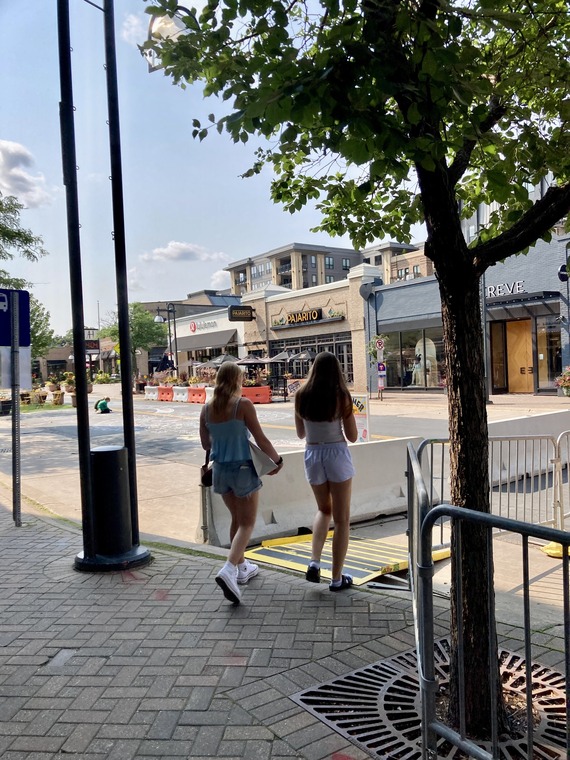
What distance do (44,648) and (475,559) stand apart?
8.59 ft

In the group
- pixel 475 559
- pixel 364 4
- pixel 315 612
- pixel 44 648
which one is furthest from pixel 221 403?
pixel 364 4

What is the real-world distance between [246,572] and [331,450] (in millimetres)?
1210

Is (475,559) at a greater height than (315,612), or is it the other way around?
(475,559)

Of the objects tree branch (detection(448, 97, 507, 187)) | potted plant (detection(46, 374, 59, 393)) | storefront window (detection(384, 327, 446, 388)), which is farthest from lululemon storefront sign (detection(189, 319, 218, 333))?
tree branch (detection(448, 97, 507, 187))

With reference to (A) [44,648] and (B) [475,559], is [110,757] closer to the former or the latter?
(A) [44,648]

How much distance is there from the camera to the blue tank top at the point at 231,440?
4.38 m

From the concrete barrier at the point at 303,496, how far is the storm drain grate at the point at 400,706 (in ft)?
10.8

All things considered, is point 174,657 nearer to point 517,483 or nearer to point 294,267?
point 517,483

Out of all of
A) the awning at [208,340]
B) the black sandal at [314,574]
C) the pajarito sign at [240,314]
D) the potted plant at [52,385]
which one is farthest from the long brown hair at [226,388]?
the awning at [208,340]

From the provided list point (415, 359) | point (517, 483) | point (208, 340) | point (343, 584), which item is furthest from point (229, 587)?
point (208, 340)

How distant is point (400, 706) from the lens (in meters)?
2.95

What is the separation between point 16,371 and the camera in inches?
279

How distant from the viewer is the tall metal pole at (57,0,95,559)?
15.9 ft

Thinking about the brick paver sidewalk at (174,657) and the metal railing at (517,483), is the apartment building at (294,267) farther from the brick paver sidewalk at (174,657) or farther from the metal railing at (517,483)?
the brick paver sidewalk at (174,657)
